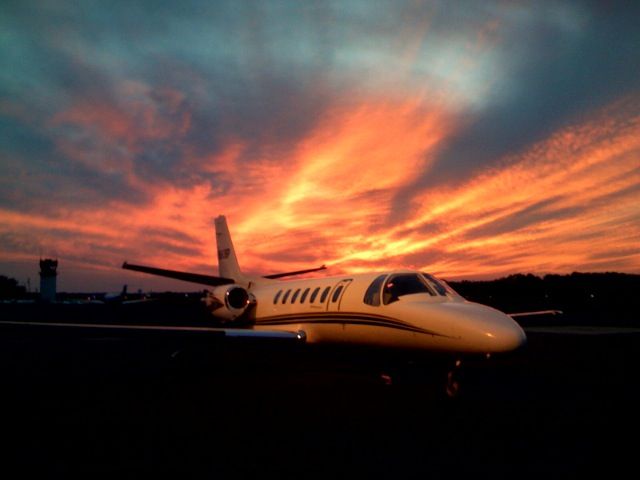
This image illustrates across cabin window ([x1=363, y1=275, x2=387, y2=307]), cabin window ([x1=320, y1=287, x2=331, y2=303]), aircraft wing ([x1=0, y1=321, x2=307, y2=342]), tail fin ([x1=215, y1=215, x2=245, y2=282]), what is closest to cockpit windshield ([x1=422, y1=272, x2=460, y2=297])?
cabin window ([x1=363, y1=275, x2=387, y2=307])

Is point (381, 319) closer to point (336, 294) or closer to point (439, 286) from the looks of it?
point (439, 286)

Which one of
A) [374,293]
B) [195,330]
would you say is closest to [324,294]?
[374,293]

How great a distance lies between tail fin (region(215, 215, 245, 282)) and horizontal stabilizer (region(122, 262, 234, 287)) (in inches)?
22.3

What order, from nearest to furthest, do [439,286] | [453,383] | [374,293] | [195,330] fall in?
[453,383] < [439,286] < [374,293] < [195,330]

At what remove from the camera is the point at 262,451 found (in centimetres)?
575

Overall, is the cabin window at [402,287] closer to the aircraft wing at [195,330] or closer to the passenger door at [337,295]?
the passenger door at [337,295]

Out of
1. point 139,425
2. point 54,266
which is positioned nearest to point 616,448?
point 139,425

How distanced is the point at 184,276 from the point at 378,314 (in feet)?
33.0

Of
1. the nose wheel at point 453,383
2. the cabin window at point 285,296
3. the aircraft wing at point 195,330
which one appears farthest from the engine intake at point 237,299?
the nose wheel at point 453,383

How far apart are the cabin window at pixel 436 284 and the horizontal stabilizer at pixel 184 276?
9.27 meters

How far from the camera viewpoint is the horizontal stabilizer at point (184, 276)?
15562mm

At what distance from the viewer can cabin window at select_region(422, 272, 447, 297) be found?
9577 millimetres

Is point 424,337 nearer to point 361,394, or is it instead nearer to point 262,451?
point 361,394

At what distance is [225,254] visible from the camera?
22.0 m
